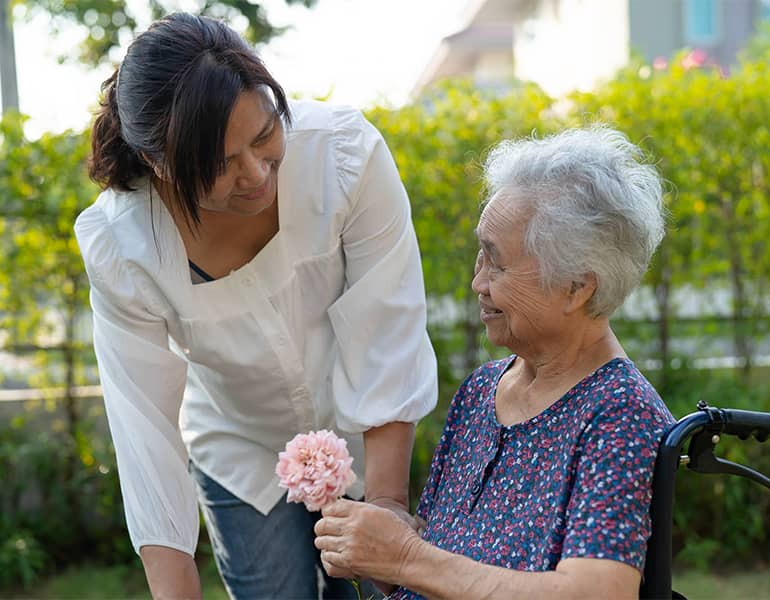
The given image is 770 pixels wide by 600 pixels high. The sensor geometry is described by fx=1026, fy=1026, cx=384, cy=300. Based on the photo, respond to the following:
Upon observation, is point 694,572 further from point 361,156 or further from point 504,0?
point 504,0

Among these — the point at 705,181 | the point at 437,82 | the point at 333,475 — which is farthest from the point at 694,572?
the point at 333,475

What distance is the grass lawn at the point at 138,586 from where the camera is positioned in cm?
443

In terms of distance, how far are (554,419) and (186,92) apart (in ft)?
3.04

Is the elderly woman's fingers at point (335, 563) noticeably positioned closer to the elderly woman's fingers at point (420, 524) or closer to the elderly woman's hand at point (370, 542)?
the elderly woman's hand at point (370, 542)

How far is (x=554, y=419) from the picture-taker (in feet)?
6.46

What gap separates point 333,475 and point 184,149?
0.67 meters

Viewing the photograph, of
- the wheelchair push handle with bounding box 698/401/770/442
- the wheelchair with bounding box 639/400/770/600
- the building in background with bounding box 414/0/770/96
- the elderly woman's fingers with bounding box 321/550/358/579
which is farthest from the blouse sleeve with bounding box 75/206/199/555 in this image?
the building in background with bounding box 414/0/770/96

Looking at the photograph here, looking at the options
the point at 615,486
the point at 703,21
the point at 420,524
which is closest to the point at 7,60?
the point at 420,524

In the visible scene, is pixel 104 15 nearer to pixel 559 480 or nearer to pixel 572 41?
pixel 559 480

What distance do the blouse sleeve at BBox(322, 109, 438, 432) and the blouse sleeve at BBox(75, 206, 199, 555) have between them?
394 millimetres

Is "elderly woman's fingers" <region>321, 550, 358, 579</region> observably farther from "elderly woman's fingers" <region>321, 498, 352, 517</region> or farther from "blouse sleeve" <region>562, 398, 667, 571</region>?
"blouse sleeve" <region>562, 398, 667, 571</region>

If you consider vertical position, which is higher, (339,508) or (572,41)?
(339,508)

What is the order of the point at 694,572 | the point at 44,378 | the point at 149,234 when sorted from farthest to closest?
the point at 44,378 < the point at 694,572 < the point at 149,234

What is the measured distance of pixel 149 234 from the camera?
223 centimetres
